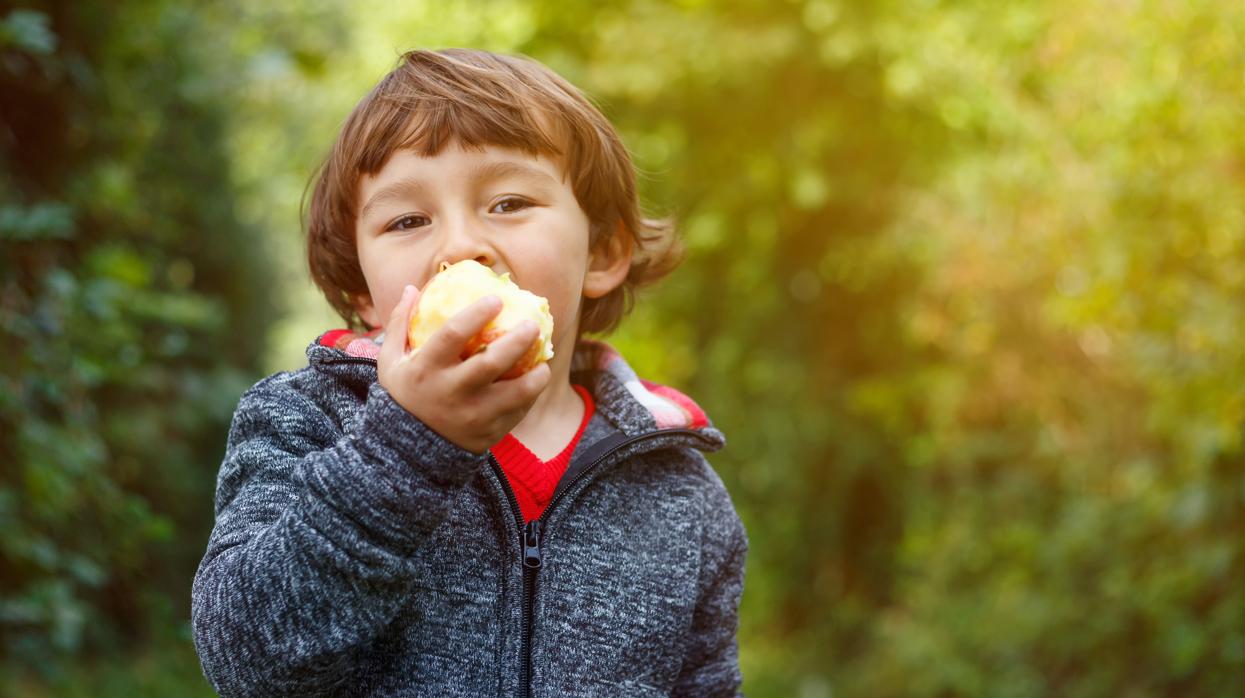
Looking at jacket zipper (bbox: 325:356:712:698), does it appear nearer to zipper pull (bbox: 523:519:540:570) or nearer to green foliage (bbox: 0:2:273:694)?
zipper pull (bbox: 523:519:540:570)

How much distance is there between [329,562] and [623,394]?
2.22 ft

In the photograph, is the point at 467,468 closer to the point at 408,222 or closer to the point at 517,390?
the point at 517,390

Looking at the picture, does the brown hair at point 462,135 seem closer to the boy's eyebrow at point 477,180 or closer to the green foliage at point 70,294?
the boy's eyebrow at point 477,180

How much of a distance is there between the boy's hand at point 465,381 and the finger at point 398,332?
0.02 m

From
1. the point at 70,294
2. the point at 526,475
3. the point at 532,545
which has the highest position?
the point at 70,294

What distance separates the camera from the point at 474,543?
1.48 meters

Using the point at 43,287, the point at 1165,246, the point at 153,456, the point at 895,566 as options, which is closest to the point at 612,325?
the point at 43,287

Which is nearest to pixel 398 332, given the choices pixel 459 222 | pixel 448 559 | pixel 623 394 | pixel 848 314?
pixel 459 222

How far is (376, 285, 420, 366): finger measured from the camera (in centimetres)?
127

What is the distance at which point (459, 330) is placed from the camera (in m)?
1.19

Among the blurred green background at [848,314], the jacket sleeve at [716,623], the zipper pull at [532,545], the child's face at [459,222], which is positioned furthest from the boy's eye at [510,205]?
the blurred green background at [848,314]

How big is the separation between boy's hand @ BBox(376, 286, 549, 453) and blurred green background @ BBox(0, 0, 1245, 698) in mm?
1852

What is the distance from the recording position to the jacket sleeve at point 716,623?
1771 millimetres

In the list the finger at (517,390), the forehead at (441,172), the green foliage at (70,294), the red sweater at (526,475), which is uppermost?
the green foliage at (70,294)
